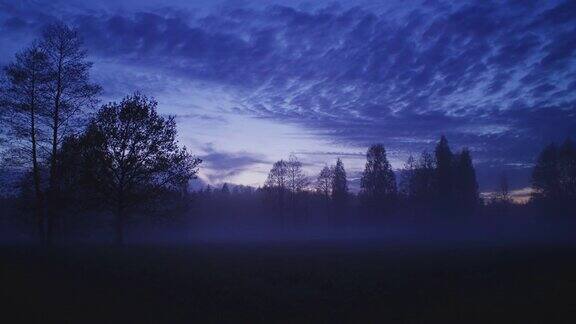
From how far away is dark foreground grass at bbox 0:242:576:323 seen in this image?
30.9ft

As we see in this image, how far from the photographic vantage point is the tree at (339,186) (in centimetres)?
8338

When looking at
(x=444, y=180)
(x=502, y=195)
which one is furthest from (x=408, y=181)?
(x=502, y=195)

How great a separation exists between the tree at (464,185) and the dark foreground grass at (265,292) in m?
58.9

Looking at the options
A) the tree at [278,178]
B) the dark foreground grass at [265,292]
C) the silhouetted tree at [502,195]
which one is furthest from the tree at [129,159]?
the silhouetted tree at [502,195]

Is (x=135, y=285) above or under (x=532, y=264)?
above

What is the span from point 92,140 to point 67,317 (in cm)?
2005

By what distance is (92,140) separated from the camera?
26203mm

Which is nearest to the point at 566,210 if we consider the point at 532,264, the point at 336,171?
the point at 336,171

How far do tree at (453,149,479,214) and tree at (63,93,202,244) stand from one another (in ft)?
194

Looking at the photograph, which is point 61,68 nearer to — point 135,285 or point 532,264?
point 135,285

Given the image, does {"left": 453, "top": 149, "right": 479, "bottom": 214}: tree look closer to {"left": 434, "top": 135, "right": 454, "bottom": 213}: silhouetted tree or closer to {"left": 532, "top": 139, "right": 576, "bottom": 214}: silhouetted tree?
{"left": 434, "top": 135, "right": 454, "bottom": 213}: silhouetted tree

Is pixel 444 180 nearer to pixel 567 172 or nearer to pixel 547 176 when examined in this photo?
pixel 547 176

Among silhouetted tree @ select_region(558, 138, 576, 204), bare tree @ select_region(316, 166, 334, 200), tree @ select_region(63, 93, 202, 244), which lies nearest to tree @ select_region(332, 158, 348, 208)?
bare tree @ select_region(316, 166, 334, 200)

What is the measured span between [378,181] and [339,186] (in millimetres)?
10794
